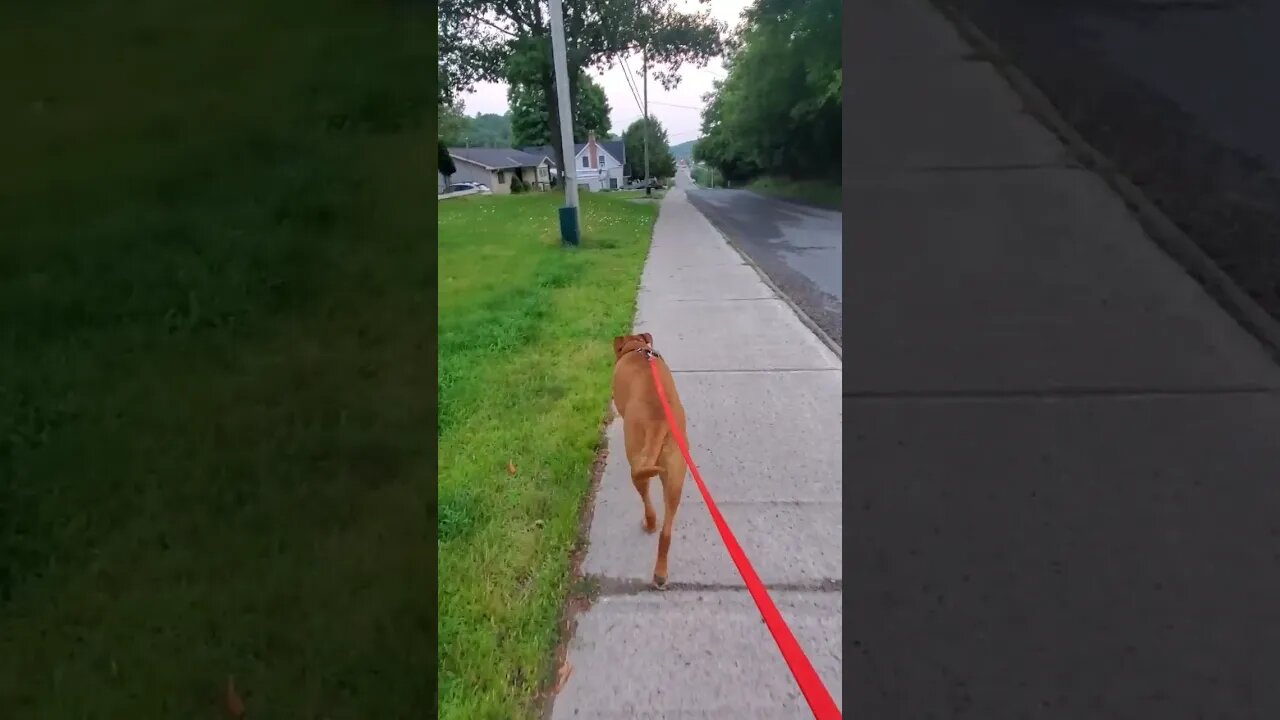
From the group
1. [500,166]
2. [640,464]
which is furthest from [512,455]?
[500,166]

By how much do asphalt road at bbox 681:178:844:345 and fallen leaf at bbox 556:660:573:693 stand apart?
4.32 ft

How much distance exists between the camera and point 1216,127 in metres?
2.58

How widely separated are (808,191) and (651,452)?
24.2 metres

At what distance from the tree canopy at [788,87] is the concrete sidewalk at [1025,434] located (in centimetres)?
864

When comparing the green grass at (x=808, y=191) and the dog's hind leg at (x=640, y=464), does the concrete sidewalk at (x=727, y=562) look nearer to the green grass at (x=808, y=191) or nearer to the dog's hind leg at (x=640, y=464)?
the dog's hind leg at (x=640, y=464)

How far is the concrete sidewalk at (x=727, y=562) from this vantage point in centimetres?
212

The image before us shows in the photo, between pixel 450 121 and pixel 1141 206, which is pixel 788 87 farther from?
pixel 1141 206
